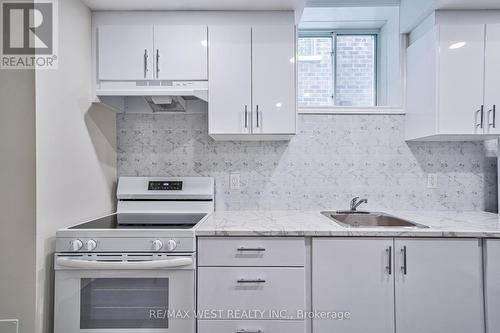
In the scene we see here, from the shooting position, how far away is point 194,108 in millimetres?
2246

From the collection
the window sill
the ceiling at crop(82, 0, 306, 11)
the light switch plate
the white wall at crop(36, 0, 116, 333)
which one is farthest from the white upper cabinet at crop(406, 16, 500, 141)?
the light switch plate

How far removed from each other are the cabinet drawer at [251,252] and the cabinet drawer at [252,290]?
0.03 metres

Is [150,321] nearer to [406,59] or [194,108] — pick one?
[194,108]

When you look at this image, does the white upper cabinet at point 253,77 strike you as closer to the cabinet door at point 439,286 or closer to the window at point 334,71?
the window at point 334,71

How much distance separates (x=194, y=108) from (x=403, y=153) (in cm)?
162

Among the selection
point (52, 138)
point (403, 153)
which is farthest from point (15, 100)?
point (403, 153)

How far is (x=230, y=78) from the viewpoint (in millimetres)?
1941

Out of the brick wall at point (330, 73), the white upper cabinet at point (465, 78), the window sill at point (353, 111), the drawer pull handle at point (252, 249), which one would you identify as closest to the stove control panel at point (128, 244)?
the drawer pull handle at point (252, 249)

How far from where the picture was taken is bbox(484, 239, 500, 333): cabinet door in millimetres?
1534

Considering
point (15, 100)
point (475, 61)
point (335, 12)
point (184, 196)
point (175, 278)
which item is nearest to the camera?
point (15, 100)

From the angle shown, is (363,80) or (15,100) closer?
(15,100)

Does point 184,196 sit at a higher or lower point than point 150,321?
higher

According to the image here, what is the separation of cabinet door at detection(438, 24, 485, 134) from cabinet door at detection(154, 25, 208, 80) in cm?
151

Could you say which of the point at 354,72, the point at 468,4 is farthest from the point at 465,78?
the point at 354,72
